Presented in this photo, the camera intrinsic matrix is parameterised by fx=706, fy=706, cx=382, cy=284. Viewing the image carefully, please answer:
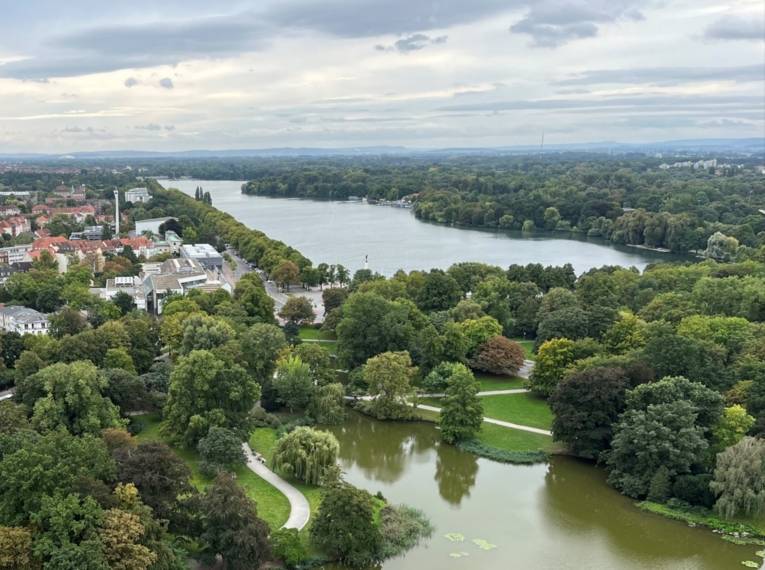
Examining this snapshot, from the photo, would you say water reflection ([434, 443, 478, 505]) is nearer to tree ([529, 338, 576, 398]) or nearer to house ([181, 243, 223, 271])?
tree ([529, 338, 576, 398])

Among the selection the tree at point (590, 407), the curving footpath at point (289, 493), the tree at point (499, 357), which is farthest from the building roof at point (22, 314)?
the tree at point (590, 407)

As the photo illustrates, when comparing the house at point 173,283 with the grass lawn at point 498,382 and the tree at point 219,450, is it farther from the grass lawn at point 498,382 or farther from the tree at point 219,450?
the tree at point 219,450

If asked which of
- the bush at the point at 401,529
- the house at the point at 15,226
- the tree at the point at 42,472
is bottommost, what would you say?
the bush at the point at 401,529

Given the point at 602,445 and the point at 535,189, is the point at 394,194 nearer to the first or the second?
the point at 535,189

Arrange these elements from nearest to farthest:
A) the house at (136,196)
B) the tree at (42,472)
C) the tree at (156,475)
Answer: the tree at (42,472) → the tree at (156,475) → the house at (136,196)

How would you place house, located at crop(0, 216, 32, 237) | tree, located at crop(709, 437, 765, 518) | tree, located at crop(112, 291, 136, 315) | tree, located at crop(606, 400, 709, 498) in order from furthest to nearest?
house, located at crop(0, 216, 32, 237) < tree, located at crop(112, 291, 136, 315) < tree, located at crop(606, 400, 709, 498) < tree, located at crop(709, 437, 765, 518)

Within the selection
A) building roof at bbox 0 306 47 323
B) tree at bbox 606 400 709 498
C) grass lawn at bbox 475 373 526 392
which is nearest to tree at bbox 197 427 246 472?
tree at bbox 606 400 709 498

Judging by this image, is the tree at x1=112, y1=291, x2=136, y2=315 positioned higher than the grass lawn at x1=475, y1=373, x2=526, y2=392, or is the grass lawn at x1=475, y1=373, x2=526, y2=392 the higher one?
the tree at x1=112, y1=291, x2=136, y2=315

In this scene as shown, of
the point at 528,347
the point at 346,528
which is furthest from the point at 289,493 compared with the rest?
the point at 528,347
